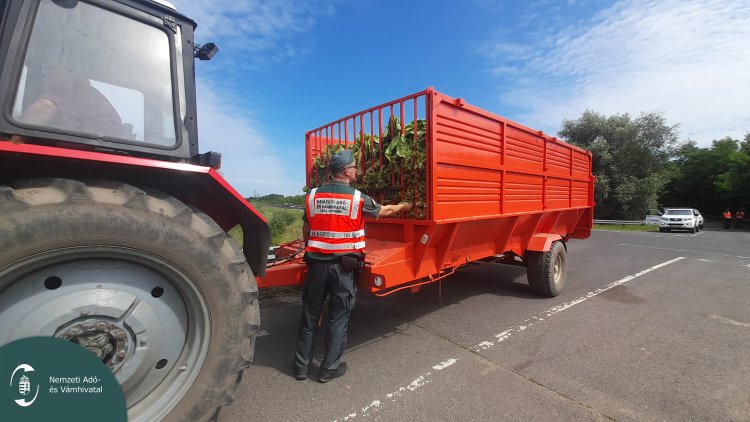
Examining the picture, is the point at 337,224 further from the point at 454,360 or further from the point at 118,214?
the point at 454,360

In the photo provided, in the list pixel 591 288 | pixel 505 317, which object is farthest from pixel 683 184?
pixel 505 317

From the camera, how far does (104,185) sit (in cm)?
164

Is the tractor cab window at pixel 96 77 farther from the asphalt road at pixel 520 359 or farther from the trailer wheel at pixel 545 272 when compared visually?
the trailer wheel at pixel 545 272

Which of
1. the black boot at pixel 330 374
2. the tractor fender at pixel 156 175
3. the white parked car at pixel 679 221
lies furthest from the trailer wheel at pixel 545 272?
the white parked car at pixel 679 221

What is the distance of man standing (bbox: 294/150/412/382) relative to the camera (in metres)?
2.78

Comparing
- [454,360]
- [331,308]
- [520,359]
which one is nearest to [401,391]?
[454,360]

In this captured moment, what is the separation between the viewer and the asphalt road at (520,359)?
2.41 metres

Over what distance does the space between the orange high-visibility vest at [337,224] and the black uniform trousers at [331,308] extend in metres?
0.15

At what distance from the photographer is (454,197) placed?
3412 mm

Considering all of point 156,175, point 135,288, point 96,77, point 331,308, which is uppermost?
point 96,77

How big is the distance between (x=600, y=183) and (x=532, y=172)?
25.2 metres

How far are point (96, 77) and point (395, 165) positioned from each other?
2395 mm

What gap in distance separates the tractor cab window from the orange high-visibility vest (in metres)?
1.19

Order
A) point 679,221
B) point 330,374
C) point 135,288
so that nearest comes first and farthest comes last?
1. point 135,288
2. point 330,374
3. point 679,221
